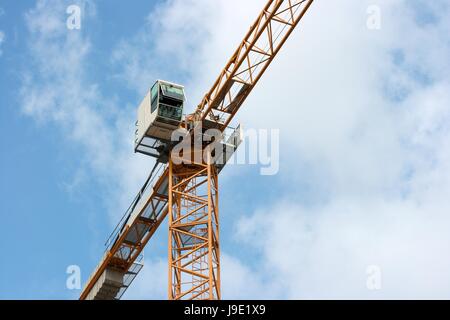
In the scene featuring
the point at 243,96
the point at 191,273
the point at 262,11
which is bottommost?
the point at 191,273

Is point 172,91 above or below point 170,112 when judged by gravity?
above

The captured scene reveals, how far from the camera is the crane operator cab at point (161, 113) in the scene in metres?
52.1

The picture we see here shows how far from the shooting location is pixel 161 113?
51969mm

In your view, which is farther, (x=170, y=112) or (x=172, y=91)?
(x=172, y=91)

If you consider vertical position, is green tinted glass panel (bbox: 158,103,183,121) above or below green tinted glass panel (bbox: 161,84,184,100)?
below

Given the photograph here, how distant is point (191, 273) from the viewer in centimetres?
4975

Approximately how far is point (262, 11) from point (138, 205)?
11.8 metres

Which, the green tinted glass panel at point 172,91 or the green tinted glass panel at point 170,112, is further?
the green tinted glass panel at point 172,91

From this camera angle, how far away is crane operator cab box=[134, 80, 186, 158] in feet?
171

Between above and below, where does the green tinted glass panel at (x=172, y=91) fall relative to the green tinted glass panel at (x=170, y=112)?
above
